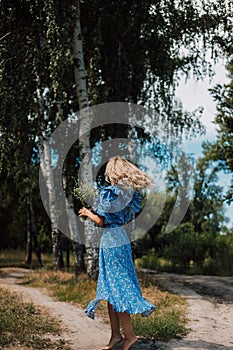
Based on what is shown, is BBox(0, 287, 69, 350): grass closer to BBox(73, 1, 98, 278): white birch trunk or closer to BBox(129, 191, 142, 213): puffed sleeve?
BBox(129, 191, 142, 213): puffed sleeve

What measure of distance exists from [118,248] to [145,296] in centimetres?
490

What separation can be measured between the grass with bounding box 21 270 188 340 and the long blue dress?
1041 millimetres

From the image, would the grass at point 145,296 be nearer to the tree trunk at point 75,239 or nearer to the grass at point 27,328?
the grass at point 27,328

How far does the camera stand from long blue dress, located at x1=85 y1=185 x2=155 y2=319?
5688 mm

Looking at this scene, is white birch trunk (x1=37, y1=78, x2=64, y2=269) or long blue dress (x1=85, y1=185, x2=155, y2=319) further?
white birch trunk (x1=37, y1=78, x2=64, y2=269)

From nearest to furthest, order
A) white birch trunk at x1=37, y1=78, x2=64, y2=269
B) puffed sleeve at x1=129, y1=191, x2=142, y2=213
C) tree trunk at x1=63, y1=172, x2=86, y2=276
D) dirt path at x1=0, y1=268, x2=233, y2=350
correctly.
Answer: puffed sleeve at x1=129, y1=191, x2=142, y2=213
dirt path at x1=0, y1=268, x2=233, y2=350
tree trunk at x1=63, y1=172, x2=86, y2=276
white birch trunk at x1=37, y1=78, x2=64, y2=269

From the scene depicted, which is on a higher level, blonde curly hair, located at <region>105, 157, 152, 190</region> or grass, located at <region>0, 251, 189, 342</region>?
blonde curly hair, located at <region>105, 157, 152, 190</region>

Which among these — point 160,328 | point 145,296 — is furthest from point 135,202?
point 145,296

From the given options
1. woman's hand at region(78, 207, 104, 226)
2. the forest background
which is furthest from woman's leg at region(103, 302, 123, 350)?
the forest background

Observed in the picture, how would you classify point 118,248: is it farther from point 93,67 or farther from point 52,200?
point 52,200

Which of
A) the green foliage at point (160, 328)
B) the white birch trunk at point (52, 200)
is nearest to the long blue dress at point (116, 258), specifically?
the green foliage at point (160, 328)

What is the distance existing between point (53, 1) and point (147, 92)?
5236mm

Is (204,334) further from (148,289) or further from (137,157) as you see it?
(137,157)

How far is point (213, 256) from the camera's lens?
20.5 metres
